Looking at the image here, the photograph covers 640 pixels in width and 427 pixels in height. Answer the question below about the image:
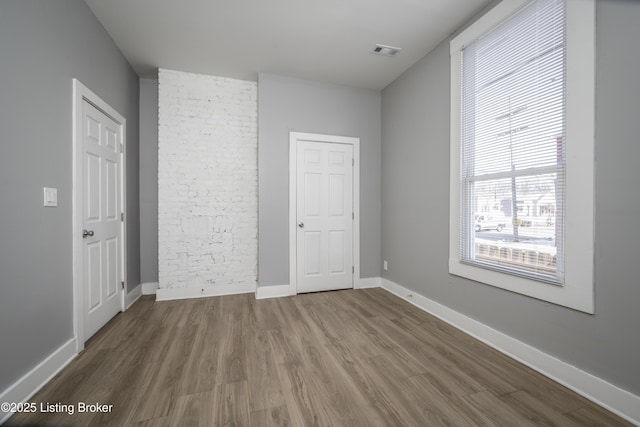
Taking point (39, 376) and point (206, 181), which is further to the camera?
point (206, 181)

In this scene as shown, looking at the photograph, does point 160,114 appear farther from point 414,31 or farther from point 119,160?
point 414,31

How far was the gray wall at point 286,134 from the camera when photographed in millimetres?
3496

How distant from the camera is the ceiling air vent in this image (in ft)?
9.52

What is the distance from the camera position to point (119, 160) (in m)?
2.94

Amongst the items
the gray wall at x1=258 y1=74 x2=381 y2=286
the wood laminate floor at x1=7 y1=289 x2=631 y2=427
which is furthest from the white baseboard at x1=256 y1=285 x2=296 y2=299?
the wood laminate floor at x1=7 y1=289 x2=631 y2=427

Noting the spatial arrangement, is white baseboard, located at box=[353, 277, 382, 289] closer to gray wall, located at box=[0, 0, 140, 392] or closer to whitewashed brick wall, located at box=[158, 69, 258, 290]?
whitewashed brick wall, located at box=[158, 69, 258, 290]

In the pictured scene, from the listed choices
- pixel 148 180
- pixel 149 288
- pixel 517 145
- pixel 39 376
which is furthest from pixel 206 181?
pixel 517 145

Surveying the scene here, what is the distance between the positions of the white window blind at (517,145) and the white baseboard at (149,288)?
3.98m

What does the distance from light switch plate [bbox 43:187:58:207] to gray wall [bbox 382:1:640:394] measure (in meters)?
3.37

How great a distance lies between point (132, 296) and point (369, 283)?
3.23 m

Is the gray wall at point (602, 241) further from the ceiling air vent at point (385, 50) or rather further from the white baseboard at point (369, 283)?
the white baseboard at point (369, 283)

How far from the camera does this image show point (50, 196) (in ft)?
5.92

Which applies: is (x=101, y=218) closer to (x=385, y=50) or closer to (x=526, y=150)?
(x=385, y=50)

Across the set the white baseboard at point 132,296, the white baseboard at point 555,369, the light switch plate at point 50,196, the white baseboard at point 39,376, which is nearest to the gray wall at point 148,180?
the white baseboard at point 132,296
